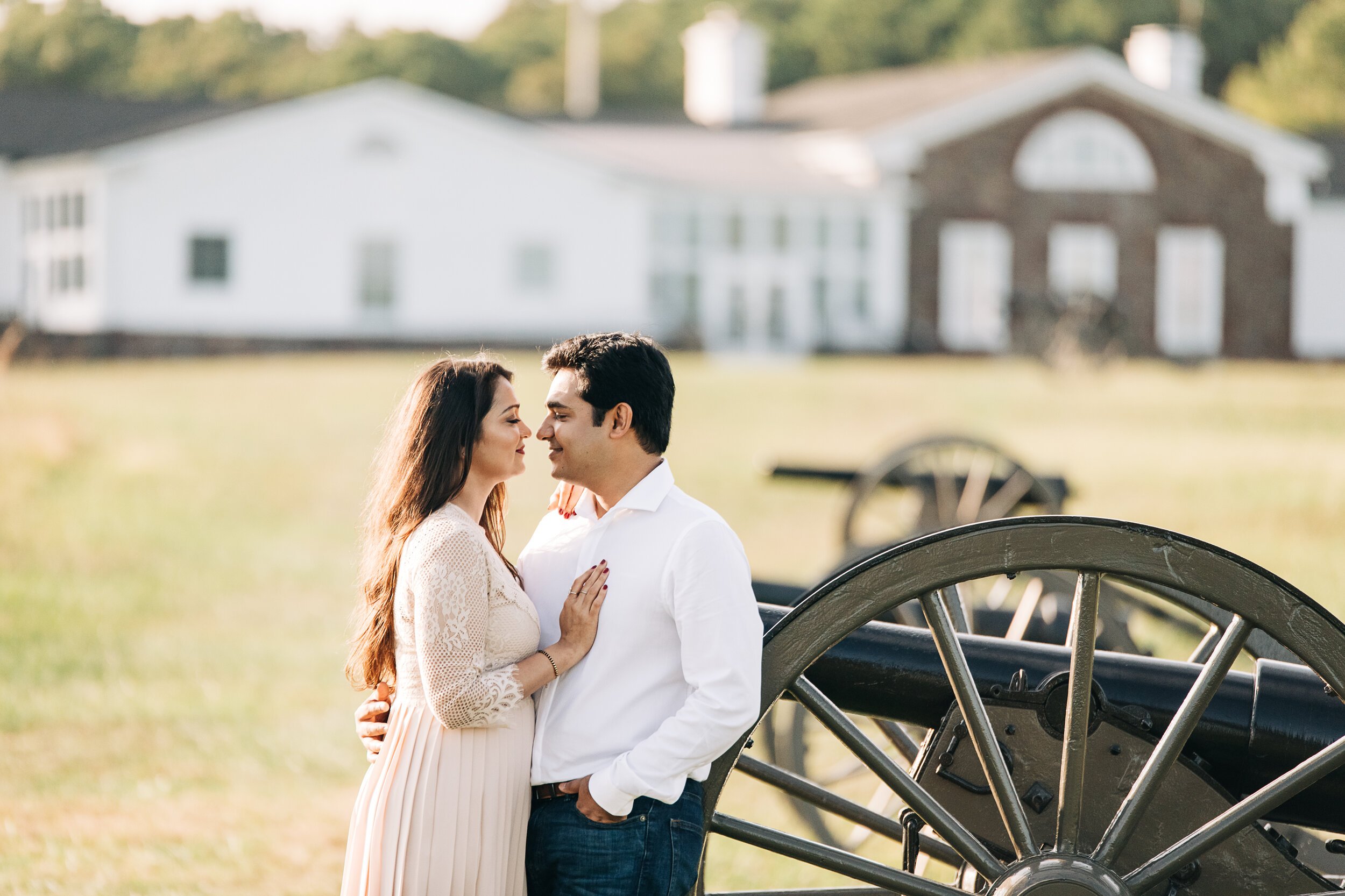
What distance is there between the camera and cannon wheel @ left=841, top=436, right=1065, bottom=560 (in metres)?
8.39

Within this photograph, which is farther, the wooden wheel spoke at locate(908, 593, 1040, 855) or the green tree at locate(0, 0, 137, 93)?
the green tree at locate(0, 0, 137, 93)

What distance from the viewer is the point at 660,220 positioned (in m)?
35.8

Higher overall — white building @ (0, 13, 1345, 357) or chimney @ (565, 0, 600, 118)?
chimney @ (565, 0, 600, 118)

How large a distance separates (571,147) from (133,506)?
22.6 m

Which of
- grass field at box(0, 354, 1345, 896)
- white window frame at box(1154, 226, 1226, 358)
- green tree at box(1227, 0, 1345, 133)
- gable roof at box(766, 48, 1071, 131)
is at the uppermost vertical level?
green tree at box(1227, 0, 1345, 133)

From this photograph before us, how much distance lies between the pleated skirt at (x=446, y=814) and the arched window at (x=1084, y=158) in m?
35.1

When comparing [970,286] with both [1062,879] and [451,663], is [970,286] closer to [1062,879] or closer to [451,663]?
[1062,879]

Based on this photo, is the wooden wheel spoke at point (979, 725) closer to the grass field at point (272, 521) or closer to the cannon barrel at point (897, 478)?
the grass field at point (272, 521)

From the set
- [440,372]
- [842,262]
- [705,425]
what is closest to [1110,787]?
[440,372]

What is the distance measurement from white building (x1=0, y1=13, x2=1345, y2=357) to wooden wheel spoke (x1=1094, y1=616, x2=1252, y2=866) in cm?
3090

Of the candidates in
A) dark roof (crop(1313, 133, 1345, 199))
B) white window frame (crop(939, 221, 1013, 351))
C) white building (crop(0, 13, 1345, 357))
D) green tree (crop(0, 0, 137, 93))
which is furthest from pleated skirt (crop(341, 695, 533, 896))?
green tree (crop(0, 0, 137, 93))

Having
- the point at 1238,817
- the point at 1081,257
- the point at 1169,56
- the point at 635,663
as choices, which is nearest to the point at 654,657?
the point at 635,663

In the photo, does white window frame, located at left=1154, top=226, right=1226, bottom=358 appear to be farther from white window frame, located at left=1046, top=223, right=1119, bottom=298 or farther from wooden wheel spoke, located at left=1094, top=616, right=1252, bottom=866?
wooden wheel spoke, located at left=1094, top=616, right=1252, bottom=866

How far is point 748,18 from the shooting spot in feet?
209
